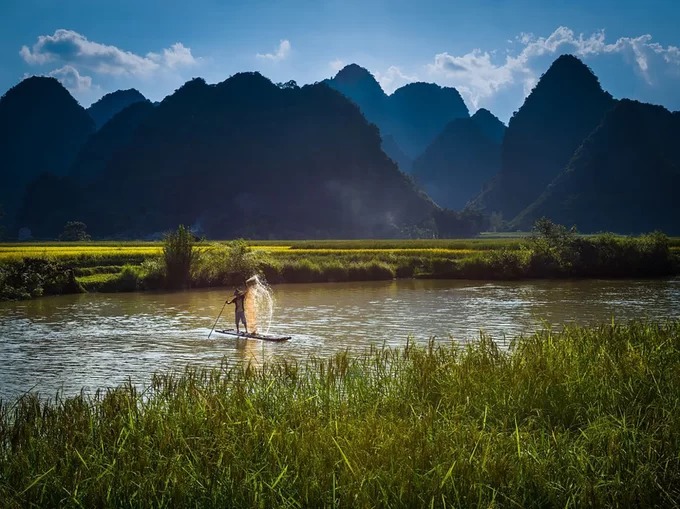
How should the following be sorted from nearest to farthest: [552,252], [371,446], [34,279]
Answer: [371,446] → [34,279] → [552,252]

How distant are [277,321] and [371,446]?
46.7 feet

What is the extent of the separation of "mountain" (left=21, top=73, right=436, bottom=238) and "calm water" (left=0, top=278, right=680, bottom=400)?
76877 mm

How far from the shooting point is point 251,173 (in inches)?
4742

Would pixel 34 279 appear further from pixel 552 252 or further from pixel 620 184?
pixel 620 184

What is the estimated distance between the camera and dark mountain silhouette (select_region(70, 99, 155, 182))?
141m

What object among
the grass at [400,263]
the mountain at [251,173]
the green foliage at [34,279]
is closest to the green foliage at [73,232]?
the mountain at [251,173]

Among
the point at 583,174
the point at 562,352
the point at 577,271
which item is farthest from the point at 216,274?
the point at 583,174

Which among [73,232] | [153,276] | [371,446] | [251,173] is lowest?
[371,446]

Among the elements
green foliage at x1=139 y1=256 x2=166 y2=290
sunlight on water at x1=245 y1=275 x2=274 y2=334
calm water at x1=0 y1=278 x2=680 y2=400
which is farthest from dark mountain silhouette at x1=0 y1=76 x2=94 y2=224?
sunlight on water at x1=245 y1=275 x2=274 y2=334

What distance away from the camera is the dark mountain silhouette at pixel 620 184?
404ft

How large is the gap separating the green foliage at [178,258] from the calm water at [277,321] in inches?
71.9

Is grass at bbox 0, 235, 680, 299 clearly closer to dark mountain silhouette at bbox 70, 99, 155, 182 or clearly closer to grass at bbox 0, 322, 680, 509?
grass at bbox 0, 322, 680, 509

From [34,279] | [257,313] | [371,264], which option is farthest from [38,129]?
[257,313]

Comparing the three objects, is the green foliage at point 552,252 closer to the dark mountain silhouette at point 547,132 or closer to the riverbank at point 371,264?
the riverbank at point 371,264
